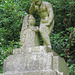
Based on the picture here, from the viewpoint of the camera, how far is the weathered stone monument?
540 centimetres

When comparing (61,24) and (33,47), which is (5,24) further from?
(33,47)

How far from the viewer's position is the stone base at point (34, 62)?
5.34 metres

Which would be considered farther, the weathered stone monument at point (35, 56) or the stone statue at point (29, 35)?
the stone statue at point (29, 35)

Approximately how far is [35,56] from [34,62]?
0.59 ft

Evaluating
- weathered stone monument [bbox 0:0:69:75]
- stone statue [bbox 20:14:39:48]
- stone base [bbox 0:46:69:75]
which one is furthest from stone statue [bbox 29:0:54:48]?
stone base [bbox 0:46:69:75]

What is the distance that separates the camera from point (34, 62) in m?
5.53

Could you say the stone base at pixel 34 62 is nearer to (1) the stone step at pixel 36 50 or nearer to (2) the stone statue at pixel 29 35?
(1) the stone step at pixel 36 50

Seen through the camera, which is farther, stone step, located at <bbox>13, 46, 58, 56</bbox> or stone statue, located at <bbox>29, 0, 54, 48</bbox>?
stone statue, located at <bbox>29, 0, 54, 48</bbox>

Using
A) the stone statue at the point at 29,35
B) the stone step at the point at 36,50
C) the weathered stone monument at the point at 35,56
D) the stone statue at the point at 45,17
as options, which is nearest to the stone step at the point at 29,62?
the weathered stone monument at the point at 35,56

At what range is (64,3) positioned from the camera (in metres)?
11.2

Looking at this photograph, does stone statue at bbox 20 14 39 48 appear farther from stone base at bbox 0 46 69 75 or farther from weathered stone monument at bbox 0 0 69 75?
stone base at bbox 0 46 69 75

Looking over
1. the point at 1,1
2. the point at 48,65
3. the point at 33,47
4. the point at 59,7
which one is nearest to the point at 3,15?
the point at 1,1

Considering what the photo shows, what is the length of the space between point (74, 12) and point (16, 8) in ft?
10.8

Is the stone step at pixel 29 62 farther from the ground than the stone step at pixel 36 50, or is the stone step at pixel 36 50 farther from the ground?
the stone step at pixel 36 50
